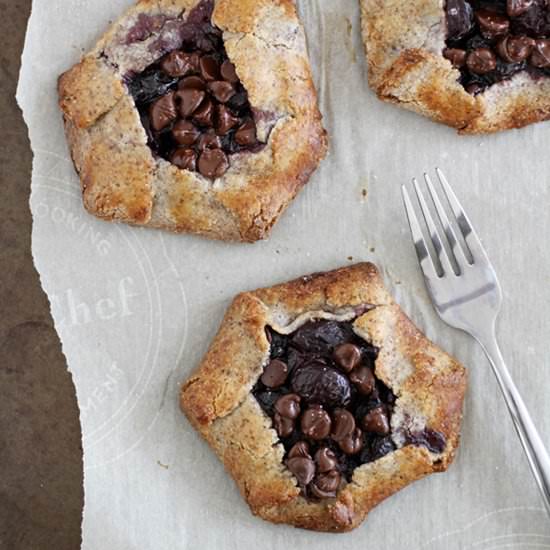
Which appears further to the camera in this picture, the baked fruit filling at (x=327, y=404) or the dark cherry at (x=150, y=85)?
the dark cherry at (x=150, y=85)

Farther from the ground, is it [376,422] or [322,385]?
[322,385]

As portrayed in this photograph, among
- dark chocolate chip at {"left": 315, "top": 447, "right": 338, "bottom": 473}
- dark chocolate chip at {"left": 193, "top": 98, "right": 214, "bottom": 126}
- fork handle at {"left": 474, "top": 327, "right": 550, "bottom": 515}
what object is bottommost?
fork handle at {"left": 474, "top": 327, "right": 550, "bottom": 515}

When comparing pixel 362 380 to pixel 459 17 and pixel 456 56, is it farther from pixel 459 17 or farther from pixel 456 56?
pixel 459 17

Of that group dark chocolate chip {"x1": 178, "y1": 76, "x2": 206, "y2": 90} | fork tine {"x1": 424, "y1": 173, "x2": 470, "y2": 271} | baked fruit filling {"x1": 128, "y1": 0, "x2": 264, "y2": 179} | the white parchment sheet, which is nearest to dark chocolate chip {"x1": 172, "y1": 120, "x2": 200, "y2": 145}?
baked fruit filling {"x1": 128, "y1": 0, "x2": 264, "y2": 179}

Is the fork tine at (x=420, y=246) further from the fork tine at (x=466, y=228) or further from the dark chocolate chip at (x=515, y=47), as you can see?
the dark chocolate chip at (x=515, y=47)

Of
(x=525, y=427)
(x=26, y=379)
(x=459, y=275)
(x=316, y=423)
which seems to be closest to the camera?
(x=316, y=423)

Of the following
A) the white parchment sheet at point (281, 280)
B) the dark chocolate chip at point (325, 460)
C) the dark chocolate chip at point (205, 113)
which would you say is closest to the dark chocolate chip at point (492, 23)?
the white parchment sheet at point (281, 280)

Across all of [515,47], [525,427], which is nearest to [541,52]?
[515,47]

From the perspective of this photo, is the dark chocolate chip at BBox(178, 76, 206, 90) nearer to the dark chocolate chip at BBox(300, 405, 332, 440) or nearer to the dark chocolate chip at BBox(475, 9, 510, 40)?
the dark chocolate chip at BBox(475, 9, 510, 40)
